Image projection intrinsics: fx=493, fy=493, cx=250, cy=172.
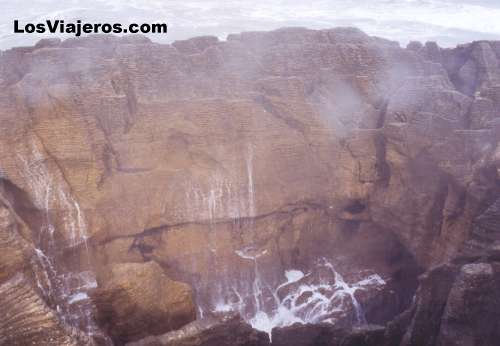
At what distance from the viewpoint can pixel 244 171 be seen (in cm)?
1154

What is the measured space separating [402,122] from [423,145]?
2.67ft

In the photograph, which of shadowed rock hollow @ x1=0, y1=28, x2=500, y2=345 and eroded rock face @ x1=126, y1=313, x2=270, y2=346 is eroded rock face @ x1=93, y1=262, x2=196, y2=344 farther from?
eroded rock face @ x1=126, y1=313, x2=270, y2=346

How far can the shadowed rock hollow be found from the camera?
9.99 metres

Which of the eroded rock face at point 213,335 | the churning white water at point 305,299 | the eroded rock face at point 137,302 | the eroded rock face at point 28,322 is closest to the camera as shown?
the eroded rock face at point 28,322

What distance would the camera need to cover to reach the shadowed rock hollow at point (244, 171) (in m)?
9.99

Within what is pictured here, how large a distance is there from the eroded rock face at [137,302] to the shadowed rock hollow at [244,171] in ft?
0.13

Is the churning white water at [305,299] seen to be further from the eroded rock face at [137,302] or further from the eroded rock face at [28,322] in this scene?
the eroded rock face at [28,322]

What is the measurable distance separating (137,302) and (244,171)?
3.98 m

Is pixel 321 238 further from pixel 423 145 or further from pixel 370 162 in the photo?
pixel 423 145

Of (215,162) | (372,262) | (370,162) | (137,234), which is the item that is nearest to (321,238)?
(372,262)

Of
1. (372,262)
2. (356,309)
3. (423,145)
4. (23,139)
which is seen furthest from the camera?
(372,262)

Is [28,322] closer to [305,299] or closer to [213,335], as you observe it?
[213,335]

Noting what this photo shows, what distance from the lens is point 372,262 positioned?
40.3 feet

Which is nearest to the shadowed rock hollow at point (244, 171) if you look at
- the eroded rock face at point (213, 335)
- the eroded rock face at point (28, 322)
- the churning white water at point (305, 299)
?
the churning white water at point (305, 299)
